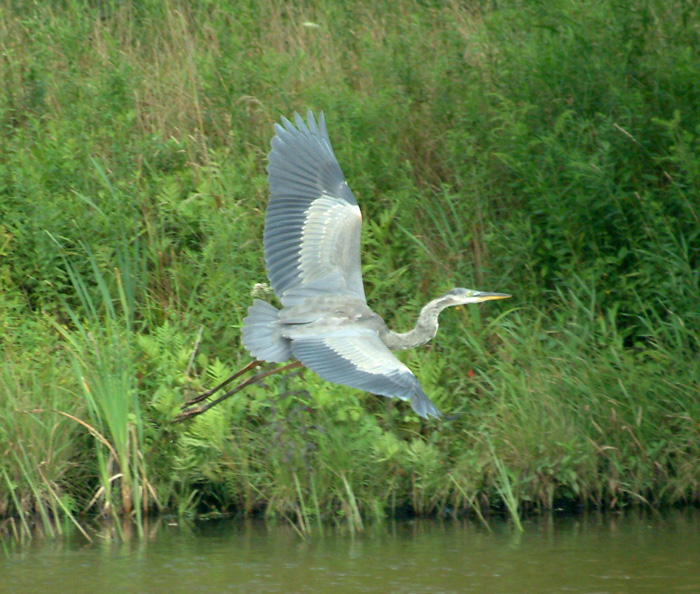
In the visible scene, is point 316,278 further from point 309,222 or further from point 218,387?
point 218,387

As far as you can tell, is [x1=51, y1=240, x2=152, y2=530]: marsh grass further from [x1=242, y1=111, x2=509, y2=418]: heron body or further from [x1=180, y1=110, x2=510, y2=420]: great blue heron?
[x1=242, y1=111, x2=509, y2=418]: heron body

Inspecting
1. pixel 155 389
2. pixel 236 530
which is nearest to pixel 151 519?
pixel 236 530

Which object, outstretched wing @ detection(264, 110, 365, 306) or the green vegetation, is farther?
outstretched wing @ detection(264, 110, 365, 306)

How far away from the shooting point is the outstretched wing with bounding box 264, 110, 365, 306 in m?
5.48

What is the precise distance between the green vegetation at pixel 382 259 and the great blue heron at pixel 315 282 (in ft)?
1.15

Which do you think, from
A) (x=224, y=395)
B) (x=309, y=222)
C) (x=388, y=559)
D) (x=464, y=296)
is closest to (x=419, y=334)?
(x=464, y=296)

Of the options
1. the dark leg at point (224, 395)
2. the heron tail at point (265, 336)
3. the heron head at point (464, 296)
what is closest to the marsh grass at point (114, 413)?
the dark leg at point (224, 395)

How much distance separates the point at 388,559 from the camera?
173 inches

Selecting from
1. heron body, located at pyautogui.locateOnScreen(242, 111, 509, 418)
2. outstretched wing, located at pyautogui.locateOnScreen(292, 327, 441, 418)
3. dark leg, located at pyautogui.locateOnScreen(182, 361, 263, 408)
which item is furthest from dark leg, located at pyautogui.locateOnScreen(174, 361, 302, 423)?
outstretched wing, located at pyautogui.locateOnScreen(292, 327, 441, 418)

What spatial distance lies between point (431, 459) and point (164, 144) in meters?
3.28

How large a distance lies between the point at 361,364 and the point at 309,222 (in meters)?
1.25

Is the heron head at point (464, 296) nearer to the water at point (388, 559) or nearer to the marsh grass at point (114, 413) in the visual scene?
the water at point (388, 559)

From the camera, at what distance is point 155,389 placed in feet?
18.4

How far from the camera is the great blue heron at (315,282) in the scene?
4959mm
